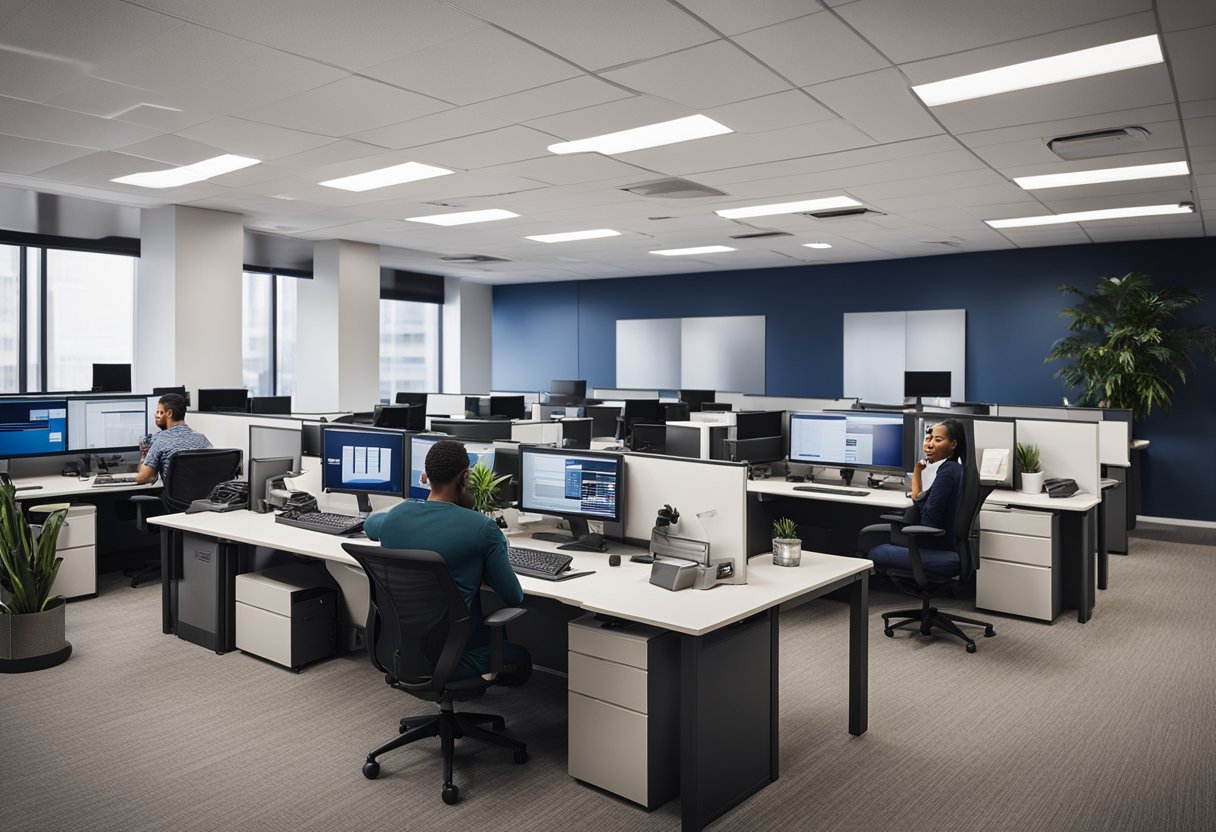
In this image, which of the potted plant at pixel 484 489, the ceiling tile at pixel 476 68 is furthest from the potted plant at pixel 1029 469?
the ceiling tile at pixel 476 68

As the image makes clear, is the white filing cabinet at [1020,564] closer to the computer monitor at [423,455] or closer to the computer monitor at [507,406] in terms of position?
the computer monitor at [423,455]

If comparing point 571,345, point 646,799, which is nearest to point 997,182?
point 646,799

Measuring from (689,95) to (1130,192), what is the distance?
4.06 meters

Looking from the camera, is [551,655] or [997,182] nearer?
[551,655]

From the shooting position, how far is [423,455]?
13.0 ft

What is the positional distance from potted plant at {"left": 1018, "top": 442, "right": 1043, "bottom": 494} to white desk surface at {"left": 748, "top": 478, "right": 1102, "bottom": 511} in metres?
0.05

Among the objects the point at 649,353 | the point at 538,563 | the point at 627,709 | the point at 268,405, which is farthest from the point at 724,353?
the point at 627,709

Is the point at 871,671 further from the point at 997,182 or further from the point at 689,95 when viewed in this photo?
the point at 997,182

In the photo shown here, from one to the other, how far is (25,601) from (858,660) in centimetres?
386

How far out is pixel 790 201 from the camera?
21.3ft

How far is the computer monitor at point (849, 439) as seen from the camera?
523 centimetres

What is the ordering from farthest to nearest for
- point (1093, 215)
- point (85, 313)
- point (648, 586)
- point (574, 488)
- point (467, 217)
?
point (85, 313), point (467, 217), point (1093, 215), point (574, 488), point (648, 586)

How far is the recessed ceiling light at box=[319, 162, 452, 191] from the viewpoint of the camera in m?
5.62

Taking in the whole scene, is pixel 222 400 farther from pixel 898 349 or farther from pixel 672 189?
pixel 898 349
